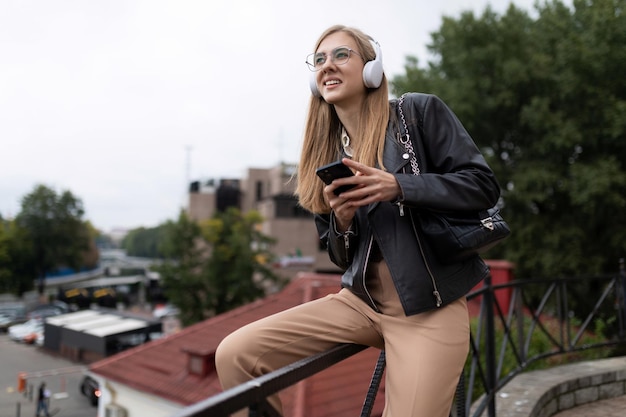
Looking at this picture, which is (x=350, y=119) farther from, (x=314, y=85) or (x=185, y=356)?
(x=185, y=356)

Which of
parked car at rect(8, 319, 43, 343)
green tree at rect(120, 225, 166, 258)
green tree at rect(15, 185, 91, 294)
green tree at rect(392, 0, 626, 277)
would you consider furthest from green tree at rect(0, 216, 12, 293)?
green tree at rect(120, 225, 166, 258)

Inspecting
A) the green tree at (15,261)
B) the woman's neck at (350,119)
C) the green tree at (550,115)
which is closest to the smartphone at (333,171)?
the woman's neck at (350,119)

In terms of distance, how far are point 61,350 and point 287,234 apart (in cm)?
1701

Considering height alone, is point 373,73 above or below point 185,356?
above

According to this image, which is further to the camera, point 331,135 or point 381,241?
point 331,135

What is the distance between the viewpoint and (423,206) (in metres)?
1.53

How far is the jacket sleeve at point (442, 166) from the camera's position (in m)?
1.51

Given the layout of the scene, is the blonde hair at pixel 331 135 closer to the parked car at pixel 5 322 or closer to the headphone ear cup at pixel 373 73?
the headphone ear cup at pixel 373 73

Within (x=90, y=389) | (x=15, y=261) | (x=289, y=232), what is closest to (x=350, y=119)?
(x=90, y=389)

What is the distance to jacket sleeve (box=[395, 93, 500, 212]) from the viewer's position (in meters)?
1.51

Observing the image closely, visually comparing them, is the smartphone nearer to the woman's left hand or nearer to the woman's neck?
the woman's left hand

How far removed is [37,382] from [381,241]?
104 feet

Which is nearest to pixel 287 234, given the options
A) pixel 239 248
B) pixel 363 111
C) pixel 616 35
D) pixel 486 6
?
pixel 239 248

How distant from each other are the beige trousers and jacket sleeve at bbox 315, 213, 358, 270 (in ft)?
0.41
